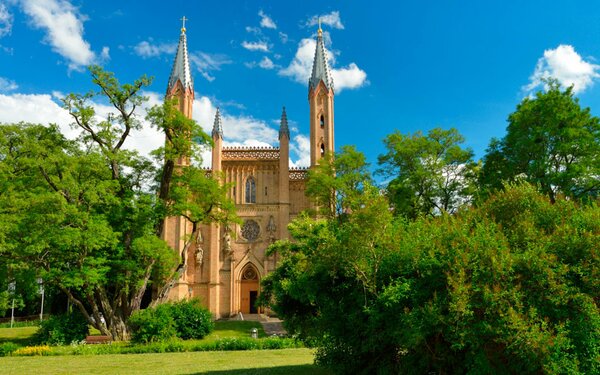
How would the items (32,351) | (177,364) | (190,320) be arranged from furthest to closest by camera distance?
1. (190,320)
2. (32,351)
3. (177,364)

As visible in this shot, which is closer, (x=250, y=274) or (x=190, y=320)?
(x=190, y=320)

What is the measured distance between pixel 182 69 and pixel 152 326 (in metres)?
29.5

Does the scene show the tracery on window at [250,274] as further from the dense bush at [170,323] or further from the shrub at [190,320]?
the shrub at [190,320]

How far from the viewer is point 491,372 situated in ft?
29.1

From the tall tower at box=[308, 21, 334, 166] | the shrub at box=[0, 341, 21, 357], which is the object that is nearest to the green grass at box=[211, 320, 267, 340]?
the shrub at box=[0, 341, 21, 357]

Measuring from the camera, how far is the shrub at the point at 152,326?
24.5 meters

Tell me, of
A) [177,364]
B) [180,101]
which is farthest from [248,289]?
[177,364]

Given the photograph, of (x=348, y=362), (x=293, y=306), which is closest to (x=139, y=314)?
(x=293, y=306)

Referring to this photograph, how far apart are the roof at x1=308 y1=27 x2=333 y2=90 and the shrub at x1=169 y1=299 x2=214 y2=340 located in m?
25.8

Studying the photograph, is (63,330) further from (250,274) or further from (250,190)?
(250,190)

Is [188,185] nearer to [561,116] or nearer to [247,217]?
[247,217]

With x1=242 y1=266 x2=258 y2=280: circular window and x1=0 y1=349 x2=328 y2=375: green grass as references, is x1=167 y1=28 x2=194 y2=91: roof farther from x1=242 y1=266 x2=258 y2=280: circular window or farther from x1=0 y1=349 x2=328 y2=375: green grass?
x1=0 y1=349 x2=328 y2=375: green grass

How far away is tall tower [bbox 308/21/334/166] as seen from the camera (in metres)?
45.4

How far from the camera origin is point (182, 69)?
47.7 metres
